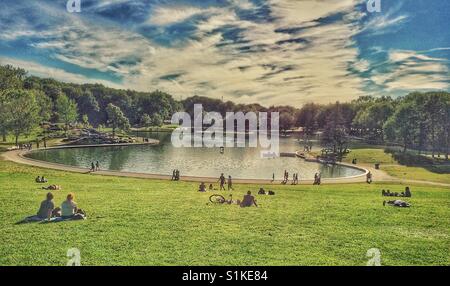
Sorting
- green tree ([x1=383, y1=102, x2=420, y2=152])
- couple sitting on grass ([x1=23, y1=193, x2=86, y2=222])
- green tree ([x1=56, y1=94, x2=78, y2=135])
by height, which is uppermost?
green tree ([x1=56, y1=94, x2=78, y2=135])

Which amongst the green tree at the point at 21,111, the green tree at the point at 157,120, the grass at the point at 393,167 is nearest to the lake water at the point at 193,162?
the grass at the point at 393,167

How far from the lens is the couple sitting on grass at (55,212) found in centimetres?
1365

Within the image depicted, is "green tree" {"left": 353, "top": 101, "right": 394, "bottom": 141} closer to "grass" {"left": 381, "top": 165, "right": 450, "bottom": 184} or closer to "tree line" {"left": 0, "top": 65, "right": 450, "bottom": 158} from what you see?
"tree line" {"left": 0, "top": 65, "right": 450, "bottom": 158}

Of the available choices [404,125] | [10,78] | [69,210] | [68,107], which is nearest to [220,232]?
[69,210]

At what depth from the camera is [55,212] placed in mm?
13969

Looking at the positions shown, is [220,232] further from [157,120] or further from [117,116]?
[157,120]

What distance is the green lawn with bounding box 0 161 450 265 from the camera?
11.4 m

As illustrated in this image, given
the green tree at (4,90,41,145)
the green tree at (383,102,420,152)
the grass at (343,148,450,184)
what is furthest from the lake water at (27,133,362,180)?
the green tree at (383,102,420,152)

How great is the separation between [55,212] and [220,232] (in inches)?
254

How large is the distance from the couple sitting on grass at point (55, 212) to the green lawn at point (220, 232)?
0.47 m

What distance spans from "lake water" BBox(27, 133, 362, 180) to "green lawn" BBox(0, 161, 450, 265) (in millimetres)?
16936

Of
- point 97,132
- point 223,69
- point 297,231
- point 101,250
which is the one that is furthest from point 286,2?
point 97,132

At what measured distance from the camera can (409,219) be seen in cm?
1540

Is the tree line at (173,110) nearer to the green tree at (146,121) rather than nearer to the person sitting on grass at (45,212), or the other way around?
the green tree at (146,121)
